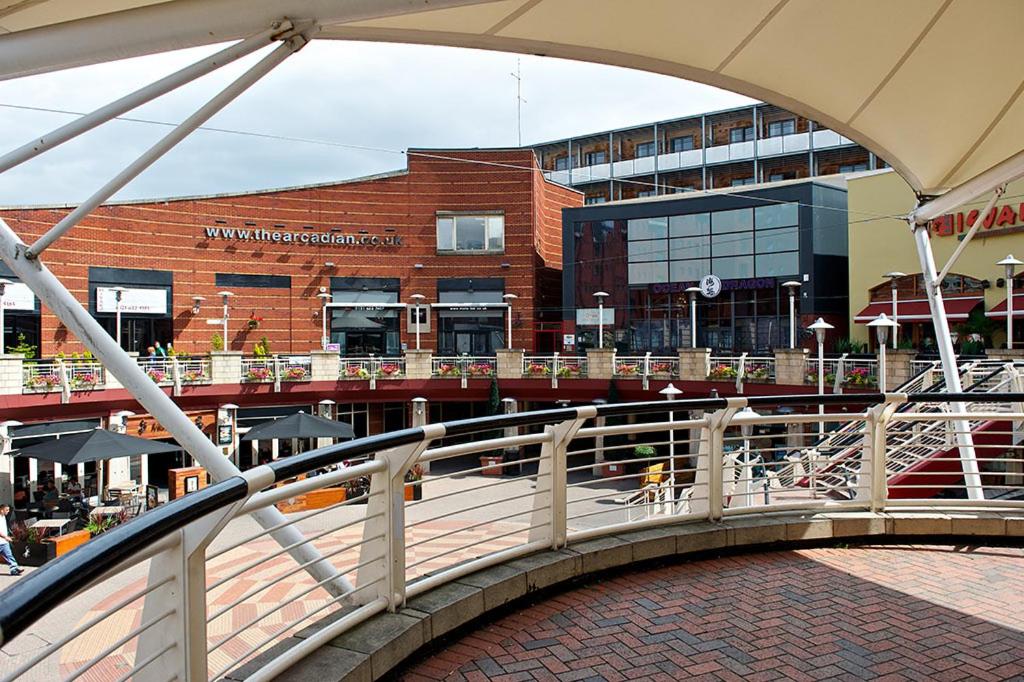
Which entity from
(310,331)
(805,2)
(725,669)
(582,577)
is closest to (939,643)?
(725,669)

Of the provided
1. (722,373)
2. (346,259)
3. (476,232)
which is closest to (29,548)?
(722,373)

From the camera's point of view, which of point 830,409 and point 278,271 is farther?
point 278,271

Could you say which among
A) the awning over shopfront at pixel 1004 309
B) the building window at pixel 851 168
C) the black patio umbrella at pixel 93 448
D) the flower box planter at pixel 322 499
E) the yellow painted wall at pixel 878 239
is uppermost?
the building window at pixel 851 168

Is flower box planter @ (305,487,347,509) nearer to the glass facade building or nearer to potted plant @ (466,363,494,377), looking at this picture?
potted plant @ (466,363,494,377)

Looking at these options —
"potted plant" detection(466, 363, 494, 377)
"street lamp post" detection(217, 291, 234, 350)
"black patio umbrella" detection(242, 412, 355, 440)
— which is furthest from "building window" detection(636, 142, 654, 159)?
"black patio umbrella" detection(242, 412, 355, 440)

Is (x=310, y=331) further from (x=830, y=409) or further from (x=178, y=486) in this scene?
(x=830, y=409)

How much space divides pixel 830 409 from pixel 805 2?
21.5 m

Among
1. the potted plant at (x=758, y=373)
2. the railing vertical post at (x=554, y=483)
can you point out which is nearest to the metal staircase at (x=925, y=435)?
the railing vertical post at (x=554, y=483)

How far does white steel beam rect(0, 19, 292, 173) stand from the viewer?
3.39 metres

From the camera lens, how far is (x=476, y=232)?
115 ft

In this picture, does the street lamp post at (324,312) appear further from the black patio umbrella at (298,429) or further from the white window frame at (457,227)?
the black patio umbrella at (298,429)

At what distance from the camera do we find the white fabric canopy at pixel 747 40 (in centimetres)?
335

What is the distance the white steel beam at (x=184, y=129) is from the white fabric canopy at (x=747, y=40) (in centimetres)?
17

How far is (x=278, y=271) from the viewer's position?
32438mm
